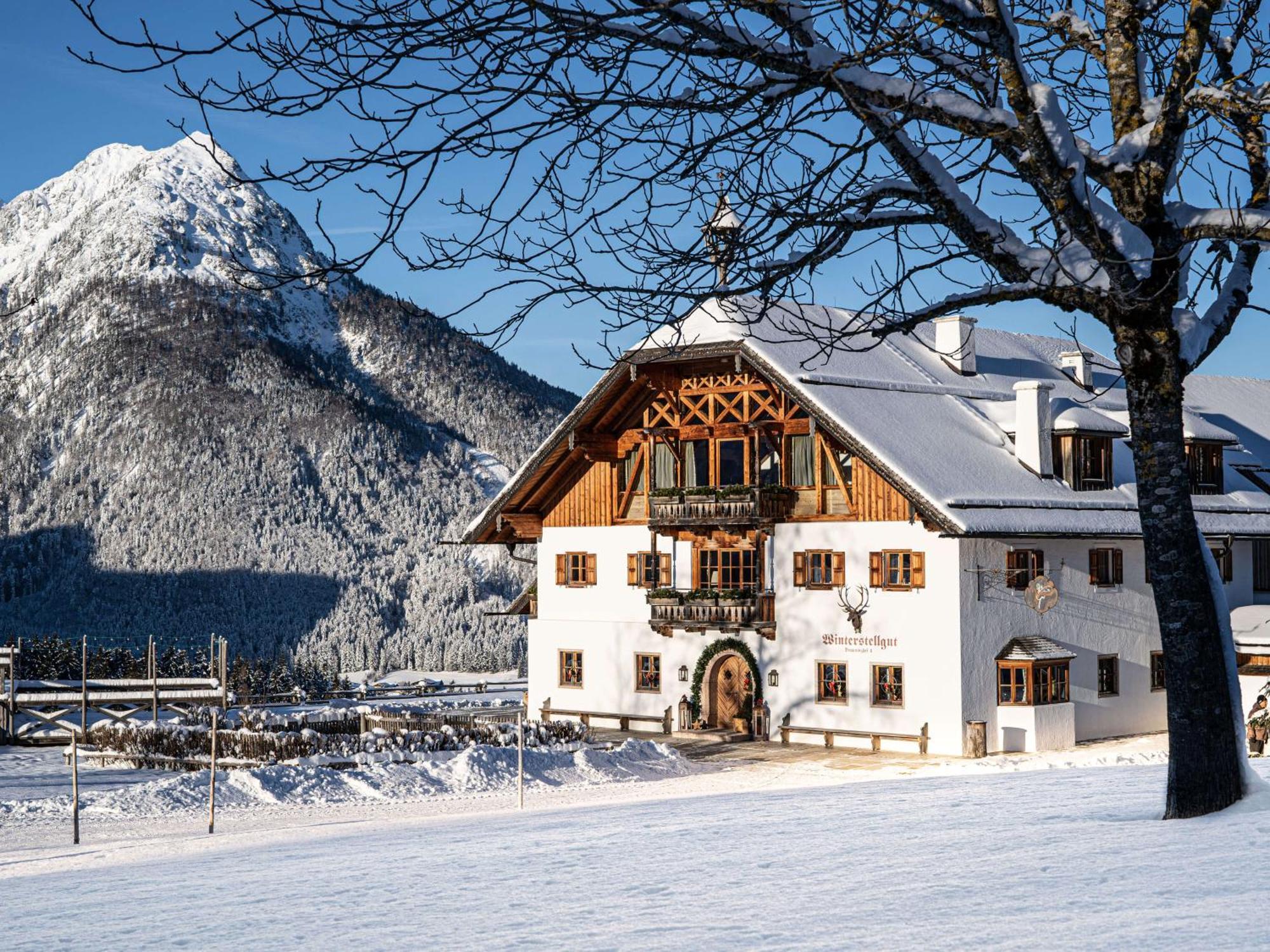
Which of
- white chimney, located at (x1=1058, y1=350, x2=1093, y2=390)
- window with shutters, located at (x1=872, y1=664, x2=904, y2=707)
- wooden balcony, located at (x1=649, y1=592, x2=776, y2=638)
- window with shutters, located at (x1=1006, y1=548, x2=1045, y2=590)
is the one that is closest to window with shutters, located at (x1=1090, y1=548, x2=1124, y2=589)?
window with shutters, located at (x1=1006, y1=548, x2=1045, y2=590)

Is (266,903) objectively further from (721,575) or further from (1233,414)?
(1233,414)

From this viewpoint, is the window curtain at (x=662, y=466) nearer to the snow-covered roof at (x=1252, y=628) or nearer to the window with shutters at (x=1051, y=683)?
the window with shutters at (x=1051, y=683)

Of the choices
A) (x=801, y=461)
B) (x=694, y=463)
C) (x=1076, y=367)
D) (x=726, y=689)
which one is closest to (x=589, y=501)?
(x=694, y=463)

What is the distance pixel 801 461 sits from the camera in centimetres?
3522

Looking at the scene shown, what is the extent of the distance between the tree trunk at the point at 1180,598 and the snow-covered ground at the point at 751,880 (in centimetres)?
33

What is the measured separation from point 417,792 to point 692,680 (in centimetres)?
1081

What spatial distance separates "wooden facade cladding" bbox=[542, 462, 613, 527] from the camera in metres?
39.3

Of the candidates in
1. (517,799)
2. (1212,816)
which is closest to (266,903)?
(1212,816)

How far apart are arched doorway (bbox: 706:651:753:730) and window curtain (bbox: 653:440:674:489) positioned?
14.5 feet

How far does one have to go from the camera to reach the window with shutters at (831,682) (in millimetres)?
33969

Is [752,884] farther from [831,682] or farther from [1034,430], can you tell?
[1034,430]

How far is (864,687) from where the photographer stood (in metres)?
33.5

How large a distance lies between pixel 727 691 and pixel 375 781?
1114 centimetres

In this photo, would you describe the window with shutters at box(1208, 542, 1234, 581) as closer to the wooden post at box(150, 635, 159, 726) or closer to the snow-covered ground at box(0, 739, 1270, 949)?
the snow-covered ground at box(0, 739, 1270, 949)
